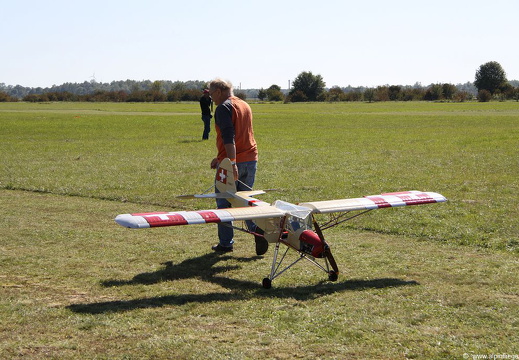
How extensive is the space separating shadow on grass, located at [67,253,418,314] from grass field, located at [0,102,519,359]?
27 millimetres

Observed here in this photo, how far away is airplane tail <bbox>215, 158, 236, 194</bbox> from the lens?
942 cm

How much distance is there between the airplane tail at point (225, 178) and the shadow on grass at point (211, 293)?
4.10ft

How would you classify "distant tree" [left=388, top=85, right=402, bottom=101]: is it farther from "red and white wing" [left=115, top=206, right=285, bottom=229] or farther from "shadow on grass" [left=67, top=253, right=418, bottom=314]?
"red and white wing" [left=115, top=206, right=285, bottom=229]

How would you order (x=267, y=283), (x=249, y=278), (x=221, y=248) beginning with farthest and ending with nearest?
1. (x=221, y=248)
2. (x=249, y=278)
3. (x=267, y=283)

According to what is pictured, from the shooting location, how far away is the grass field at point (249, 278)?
612cm

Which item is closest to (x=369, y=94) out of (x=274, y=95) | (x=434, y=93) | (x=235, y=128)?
(x=434, y=93)

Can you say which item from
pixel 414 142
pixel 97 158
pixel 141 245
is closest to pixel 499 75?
pixel 414 142

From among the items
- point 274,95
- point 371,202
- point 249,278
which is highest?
point 274,95

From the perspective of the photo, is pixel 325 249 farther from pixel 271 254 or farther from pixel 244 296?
pixel 271 254

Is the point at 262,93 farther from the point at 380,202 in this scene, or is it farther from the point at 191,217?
the point at 191,217

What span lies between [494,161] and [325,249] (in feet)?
52.7

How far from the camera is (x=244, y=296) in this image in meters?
7.68

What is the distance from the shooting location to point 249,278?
8539mm

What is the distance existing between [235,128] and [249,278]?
244 centimetres
